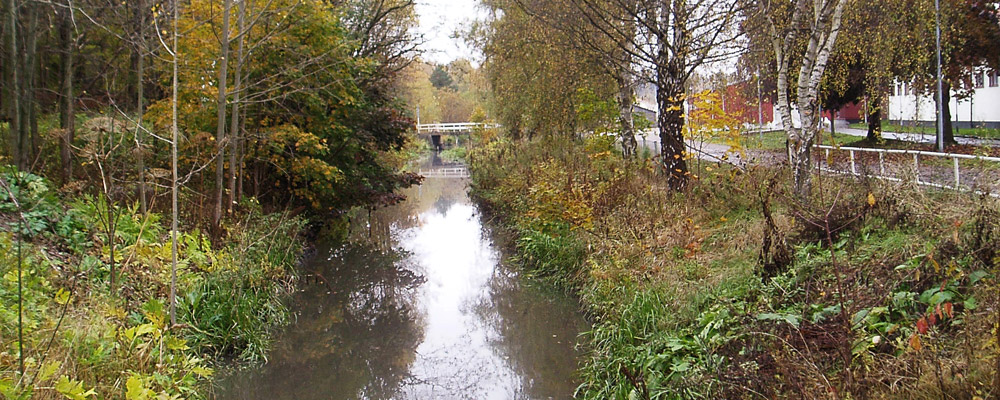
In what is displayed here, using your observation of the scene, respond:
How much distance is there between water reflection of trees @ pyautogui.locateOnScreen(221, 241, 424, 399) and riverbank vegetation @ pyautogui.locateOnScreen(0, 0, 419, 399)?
42 centimetres

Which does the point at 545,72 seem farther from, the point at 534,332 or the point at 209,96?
the point at 534,332

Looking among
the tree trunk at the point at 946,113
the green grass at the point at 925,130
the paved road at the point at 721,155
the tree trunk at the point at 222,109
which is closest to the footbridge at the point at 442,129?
the green grass at the point at 925,130

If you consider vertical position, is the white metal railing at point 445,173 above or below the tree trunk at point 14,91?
A: below

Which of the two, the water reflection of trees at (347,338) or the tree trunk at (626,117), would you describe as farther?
the tree trunk at (626,117)

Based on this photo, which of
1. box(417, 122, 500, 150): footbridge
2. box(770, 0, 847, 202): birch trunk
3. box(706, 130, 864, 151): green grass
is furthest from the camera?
box(417, 122, 500, 150): footbridge

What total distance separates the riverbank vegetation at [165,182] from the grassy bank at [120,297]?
0.02 meters

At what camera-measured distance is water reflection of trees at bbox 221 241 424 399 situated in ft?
23.2

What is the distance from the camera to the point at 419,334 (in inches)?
349

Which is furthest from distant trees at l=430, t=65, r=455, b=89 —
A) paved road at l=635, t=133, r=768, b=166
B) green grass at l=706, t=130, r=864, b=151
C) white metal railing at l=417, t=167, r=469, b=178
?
paved road at l=635, t=133, r=768, b=166

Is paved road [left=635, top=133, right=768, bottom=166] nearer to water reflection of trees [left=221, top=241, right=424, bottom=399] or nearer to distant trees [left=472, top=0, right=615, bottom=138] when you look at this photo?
distant trees [left=472, top=0, right=615, bottom=138]

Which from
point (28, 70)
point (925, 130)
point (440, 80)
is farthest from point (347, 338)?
point (440, 80)

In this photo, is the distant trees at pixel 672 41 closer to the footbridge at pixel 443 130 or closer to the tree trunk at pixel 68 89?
the tree trunk at pixel 68 89

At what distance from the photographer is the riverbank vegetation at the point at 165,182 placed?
5379mm

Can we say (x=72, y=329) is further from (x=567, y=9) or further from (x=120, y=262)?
(x=567, y=9)
